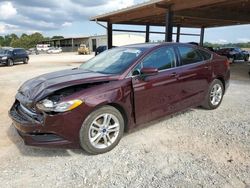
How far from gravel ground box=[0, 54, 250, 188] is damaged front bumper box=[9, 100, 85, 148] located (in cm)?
30

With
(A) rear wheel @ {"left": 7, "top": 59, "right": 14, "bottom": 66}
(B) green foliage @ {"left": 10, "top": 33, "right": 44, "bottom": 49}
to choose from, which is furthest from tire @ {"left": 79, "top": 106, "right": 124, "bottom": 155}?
(B) green foliage @ {"left": 10, "top": 33, "right": 44, "bottom": 49}

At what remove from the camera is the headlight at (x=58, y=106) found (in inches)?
124

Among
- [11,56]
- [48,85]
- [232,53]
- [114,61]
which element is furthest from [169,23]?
[11,56]

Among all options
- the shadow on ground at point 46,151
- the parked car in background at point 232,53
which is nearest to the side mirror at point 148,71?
the shadow on ground at point 46,151

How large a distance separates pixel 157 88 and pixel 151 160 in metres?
1.26

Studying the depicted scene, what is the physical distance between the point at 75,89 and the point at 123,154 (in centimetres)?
115

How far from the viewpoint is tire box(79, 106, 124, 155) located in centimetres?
333

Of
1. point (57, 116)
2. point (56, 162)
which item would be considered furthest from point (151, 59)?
point (56, 162)

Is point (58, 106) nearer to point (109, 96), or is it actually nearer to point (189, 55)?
point (109, 96)

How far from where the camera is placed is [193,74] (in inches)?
188

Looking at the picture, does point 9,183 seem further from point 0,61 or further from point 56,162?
point 0,61

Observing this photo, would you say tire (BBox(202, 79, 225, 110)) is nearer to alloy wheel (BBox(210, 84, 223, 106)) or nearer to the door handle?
alloy wheel (BBox(210, 84, 223, 106))

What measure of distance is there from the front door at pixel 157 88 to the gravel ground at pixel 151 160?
0.41 meters

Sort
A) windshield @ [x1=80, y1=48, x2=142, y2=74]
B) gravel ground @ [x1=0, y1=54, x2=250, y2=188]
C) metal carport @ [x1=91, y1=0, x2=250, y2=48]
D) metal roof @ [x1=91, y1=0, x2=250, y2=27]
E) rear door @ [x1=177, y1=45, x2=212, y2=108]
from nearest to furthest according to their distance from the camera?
1. gravel ground @ [x1=0, y1=54, x2=250, y2=188]
2. windshield @ [x1=80, y1=48, x2=142, y2=74]
3. rear door @ [x1=177, y1=45, x2=212, y2=108]
4. metal roof @ [x1=91, y1=0, x2=250, y2=27]
5. metal carport @ [x1=91, y1=0, x2=250, y2=48]
